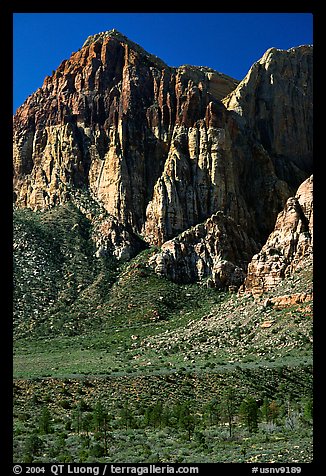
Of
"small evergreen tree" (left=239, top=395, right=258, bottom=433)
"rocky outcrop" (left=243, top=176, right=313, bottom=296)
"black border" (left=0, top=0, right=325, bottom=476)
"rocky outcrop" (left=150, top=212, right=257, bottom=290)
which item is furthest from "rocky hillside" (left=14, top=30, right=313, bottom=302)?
"black border" (left=0, top=0, right=325, bottom=476)

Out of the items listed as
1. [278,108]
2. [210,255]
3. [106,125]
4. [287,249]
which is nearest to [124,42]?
[106,125]

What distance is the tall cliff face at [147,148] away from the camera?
76.9 metres

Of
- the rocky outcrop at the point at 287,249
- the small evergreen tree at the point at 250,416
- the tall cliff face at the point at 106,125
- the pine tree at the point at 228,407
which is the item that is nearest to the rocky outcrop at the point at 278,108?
the tall cliff face at the point at 106,125

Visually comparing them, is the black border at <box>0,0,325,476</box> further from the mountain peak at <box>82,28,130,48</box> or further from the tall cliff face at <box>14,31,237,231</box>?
the mountain peak at <box>82,28,130,48</box>

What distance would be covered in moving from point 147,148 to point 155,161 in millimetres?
2720

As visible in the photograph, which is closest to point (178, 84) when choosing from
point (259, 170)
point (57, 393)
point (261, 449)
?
point (259, 170)

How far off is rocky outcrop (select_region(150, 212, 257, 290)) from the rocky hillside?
0.15 m

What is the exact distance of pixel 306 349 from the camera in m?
34.5

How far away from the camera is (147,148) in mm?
81562

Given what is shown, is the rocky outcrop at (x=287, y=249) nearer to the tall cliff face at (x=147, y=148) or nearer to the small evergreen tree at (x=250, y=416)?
the tall cliff face at (x=147, y=148)

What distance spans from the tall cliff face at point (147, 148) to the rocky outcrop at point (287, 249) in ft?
72.8

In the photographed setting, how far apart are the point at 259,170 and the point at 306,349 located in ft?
186

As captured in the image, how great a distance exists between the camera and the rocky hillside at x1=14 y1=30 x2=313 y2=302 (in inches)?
2798
